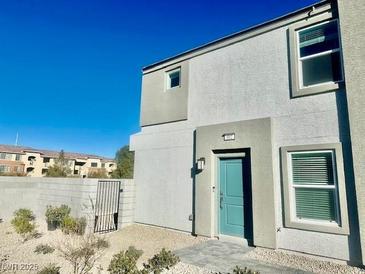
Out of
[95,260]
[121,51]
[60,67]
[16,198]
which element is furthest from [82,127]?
[95,260]

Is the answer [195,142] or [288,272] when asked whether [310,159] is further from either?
[195,142]

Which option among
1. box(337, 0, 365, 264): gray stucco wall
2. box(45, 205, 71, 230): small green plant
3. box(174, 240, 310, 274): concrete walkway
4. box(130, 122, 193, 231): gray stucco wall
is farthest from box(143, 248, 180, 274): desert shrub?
box(45, 205, 71, 230): small green plant

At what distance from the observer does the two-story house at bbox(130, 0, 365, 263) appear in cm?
580

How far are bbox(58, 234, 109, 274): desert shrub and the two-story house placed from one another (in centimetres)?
296

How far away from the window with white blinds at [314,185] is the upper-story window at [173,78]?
19.7ft

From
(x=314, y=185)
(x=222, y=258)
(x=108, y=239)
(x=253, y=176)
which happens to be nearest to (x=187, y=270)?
(x=222, y=258)

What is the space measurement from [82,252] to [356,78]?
7.87 m

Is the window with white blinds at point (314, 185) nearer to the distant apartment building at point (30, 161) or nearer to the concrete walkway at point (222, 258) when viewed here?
the concrete walkway at point (222, 258)

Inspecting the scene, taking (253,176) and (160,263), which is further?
(253,176)

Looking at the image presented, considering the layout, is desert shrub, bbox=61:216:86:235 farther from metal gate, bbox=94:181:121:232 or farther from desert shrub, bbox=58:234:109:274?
metal gate, bbox=94:181:121:232

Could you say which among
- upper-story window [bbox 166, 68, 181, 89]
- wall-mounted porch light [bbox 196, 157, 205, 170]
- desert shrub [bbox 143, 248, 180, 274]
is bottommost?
desert shrub [bbox 143, 248, 180, 274]

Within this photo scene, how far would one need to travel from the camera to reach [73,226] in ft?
27.1

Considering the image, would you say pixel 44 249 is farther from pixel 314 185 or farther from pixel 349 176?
pixel 349 176

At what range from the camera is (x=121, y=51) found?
15.8m
